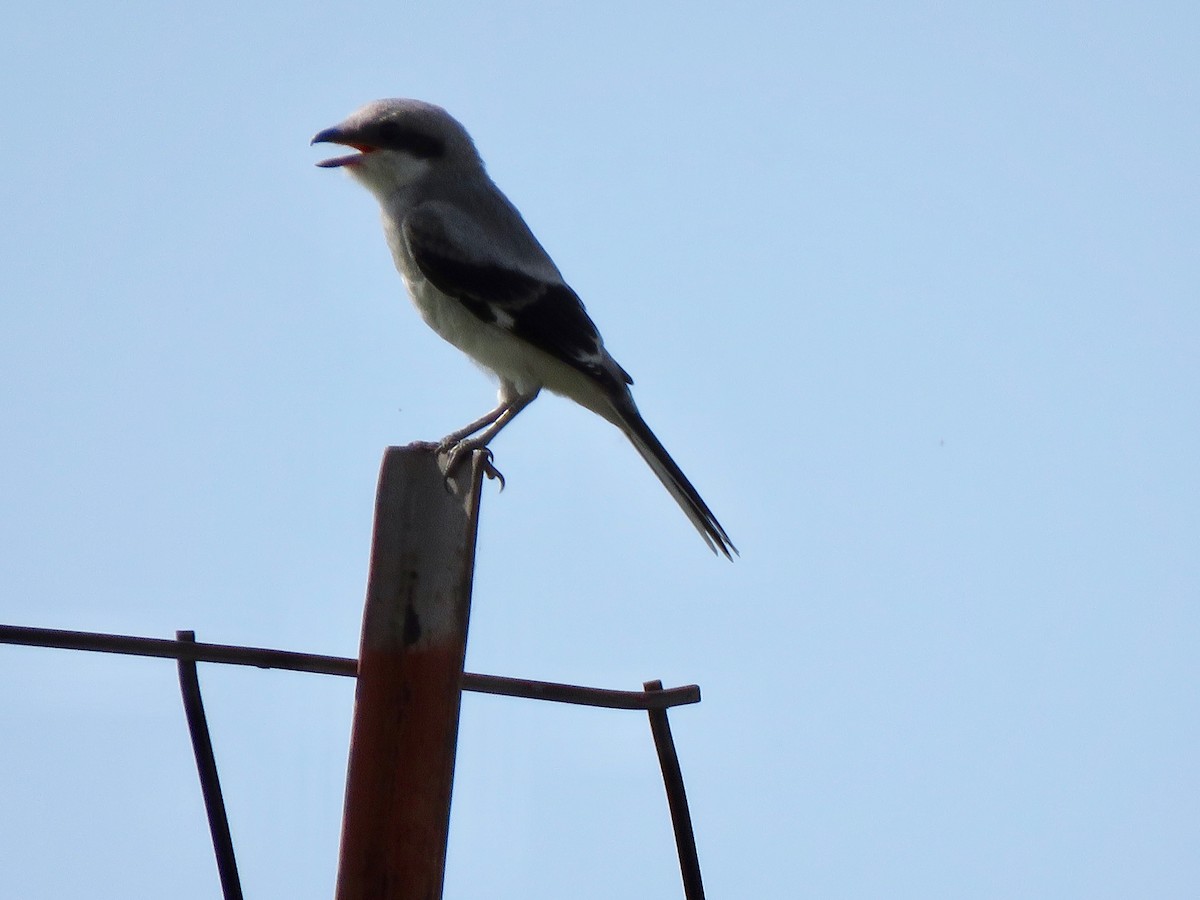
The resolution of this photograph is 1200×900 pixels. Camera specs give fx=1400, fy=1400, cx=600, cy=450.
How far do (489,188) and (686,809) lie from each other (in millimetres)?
4114

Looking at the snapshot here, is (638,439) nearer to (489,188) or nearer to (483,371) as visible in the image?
(483,371)

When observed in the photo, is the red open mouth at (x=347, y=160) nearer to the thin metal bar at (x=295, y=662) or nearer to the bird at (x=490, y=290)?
the bird at (x=490, y=290)

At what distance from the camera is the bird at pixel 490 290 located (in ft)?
18.6

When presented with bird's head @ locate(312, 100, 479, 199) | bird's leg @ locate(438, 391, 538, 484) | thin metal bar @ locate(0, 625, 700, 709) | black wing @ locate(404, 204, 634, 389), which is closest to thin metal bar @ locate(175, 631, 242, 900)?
thin metal bar @ locate(0, 625, 700, 709)

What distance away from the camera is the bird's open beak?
606 centimetres

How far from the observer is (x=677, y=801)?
274 cm

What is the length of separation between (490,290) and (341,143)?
44.1 inches

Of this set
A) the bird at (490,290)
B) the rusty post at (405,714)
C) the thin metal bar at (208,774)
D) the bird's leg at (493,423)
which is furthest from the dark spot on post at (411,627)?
the bird at (490,290)

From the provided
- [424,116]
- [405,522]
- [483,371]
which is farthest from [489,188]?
[405,522]

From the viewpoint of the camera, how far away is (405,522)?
2627 mm

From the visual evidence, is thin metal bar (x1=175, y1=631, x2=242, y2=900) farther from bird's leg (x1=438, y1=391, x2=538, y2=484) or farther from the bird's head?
the bird's head

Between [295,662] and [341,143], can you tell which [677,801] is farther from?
[341,143]

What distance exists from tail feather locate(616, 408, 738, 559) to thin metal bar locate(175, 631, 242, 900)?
9.86 ft

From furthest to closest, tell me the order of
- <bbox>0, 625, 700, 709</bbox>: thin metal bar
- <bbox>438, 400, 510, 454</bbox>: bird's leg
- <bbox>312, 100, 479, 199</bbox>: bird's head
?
<bbox>312, 100, 479, 199</bbox>: bird's head < <bbox>438, 400, 510, 454</bbox>: bird's leg < <bbox>0, 625, 700, 709</bbox>: thin metal bar
